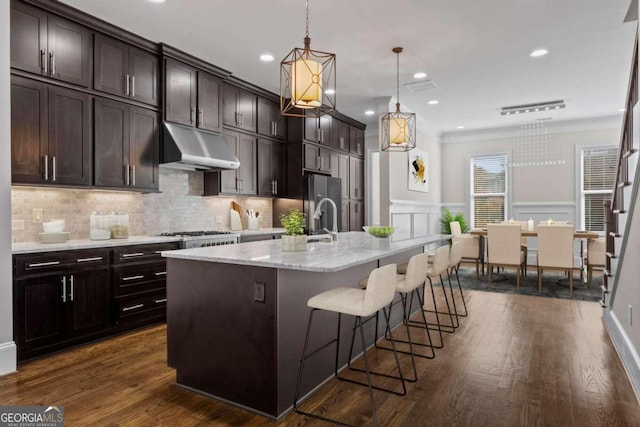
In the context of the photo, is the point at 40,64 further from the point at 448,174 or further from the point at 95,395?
the point at 448,174

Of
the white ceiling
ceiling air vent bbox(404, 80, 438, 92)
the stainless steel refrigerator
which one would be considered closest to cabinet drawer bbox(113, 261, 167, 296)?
the white ceiling

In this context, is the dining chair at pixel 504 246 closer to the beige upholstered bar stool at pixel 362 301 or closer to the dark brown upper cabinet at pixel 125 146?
the beige upholstered bar stool at pixel 362 301

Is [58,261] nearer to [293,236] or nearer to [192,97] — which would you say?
[293,236]

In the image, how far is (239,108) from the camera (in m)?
5.30

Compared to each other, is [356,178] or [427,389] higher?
[356,178]

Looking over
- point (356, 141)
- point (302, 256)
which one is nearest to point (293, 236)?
point (302, 256)

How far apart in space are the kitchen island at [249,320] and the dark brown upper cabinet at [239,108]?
115 inches

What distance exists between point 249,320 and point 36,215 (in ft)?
8.21

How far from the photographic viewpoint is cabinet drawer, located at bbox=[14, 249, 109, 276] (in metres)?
2.92

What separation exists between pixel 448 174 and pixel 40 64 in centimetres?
802

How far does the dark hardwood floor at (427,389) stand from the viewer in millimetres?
2141

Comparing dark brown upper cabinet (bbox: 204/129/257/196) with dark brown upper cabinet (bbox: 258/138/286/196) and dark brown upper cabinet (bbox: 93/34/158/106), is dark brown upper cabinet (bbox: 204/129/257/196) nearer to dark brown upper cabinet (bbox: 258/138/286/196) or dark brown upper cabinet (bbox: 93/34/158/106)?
dark brown upper cabinet (bbox: 258/138/286/196)

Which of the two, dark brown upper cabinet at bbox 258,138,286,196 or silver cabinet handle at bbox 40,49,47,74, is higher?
silver cabinet handle at bbox 40,49,47,74

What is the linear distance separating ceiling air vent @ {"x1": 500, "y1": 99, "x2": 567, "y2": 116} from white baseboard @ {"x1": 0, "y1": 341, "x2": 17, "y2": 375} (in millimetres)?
7298
